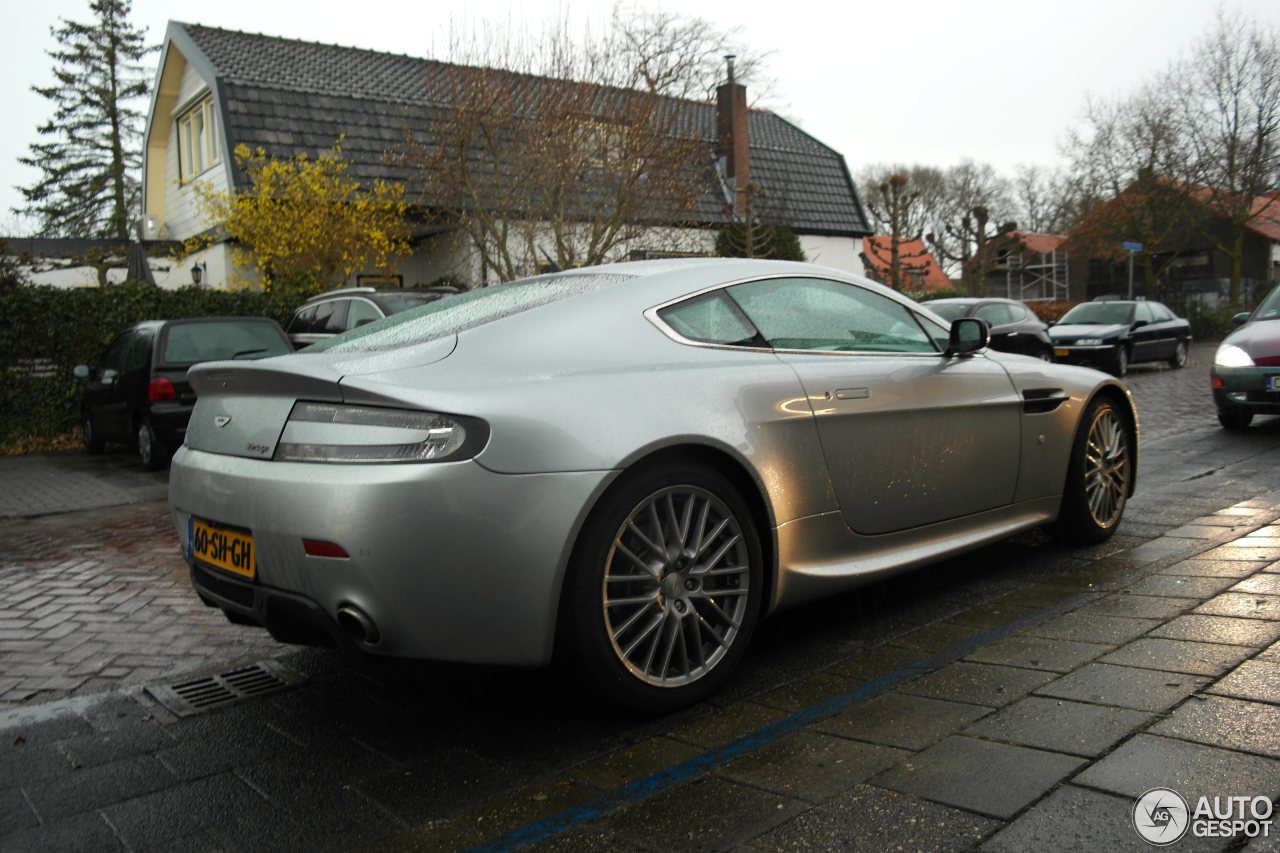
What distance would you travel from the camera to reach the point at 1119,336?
764 inches

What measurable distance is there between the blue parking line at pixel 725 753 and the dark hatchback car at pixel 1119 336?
16.1 metres

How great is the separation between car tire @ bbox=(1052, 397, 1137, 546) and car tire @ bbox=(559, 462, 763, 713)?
2304 mm

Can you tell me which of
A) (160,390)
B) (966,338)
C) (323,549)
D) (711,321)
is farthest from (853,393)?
(160,390)

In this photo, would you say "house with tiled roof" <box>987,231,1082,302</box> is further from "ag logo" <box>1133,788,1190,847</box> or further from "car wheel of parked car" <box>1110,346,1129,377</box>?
"ag logo" <box>1133,788,1190,847</box>

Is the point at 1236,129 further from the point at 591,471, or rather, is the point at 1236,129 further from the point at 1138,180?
the point at 591,471

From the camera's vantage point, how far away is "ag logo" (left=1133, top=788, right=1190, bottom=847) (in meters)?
2.30

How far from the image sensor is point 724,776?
111 inches

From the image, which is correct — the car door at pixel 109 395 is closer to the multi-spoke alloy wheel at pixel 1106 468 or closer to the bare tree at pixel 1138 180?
the multi-spoke alloy wheel at pixel 1106 468

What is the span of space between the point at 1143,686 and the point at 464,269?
60.9ft

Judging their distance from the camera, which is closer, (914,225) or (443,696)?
(443,696)

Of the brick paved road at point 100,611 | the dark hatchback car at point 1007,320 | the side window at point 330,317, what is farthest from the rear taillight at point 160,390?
the dark hatchback car at point 1007,320

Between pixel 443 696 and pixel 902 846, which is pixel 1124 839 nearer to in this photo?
pixel 902 846

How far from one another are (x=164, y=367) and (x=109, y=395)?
5.63 ft

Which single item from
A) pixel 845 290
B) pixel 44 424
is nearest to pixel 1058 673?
pixel 845 290
